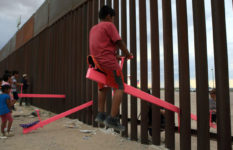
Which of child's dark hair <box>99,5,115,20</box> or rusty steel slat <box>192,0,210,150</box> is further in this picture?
rusty steel slat <box>192,0,210,150</box>

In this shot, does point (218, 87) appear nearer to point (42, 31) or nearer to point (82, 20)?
point (82, 20)

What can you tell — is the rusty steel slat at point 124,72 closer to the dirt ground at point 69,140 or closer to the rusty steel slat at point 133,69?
the rusty steel slat at point 133,69

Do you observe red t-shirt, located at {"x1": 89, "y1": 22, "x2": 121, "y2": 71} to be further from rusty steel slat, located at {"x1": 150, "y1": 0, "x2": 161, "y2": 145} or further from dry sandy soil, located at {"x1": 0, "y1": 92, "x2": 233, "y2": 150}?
dry sandy soil, located at {"x1": 0, "y1": 92, "x2": 233, "y2": 150}

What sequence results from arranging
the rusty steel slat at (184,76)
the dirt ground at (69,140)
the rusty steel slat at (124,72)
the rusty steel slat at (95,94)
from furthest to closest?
1. the rusty steel slat at (95,94)
2. the rusty steel slat at (124,72)
3. the dirt ground at (69,140)
4. the rusty steel slat at (184,76)

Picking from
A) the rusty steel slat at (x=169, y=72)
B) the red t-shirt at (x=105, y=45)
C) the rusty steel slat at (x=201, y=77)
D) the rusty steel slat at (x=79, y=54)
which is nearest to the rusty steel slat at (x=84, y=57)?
the rusty steel slat at (x=79, y=54)

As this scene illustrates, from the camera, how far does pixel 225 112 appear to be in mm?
2572

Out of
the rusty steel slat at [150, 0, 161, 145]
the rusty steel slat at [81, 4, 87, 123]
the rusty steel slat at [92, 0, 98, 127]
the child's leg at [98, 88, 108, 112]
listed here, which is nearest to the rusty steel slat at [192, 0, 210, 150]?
the rusty steel slat at [150, 0, 161, 145]

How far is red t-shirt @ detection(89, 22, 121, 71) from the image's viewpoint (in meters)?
1.99

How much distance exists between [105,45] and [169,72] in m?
1.52

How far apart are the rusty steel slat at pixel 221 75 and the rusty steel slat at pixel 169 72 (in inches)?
27.0

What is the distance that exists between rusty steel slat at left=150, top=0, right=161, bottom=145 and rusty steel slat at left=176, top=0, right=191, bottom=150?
439 millimetres

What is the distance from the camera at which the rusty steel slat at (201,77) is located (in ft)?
9.05

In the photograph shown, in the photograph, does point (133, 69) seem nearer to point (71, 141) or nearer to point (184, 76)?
point (184, 76)

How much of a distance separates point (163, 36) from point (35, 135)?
3248 millimetres
